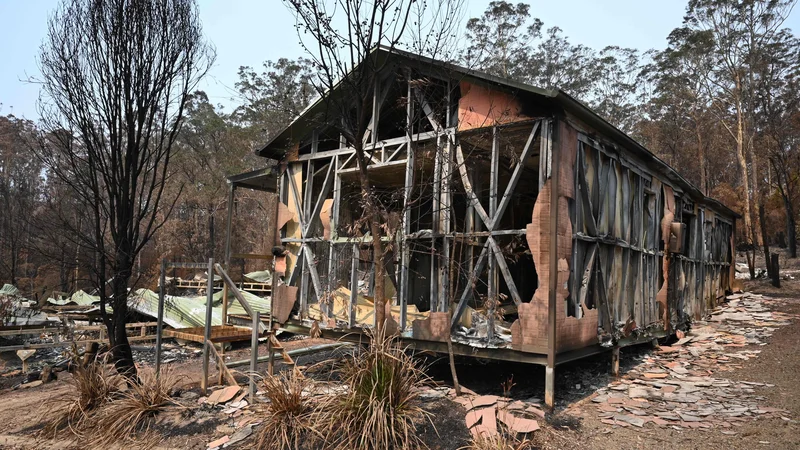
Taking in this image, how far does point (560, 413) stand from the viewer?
21.3 feet

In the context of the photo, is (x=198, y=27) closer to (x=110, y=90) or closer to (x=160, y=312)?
(x=110, y=90)

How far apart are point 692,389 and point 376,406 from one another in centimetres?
550

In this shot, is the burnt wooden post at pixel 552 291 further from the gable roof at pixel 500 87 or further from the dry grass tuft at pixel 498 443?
the dry grass tuft at pixel 498 443

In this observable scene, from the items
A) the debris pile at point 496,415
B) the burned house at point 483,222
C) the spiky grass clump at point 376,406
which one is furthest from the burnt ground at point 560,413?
the burned house at point 483,222

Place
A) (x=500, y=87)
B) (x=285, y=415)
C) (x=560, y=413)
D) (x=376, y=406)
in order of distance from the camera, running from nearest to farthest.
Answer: (x=376, y=406) → (x=285, y=415) → (x=560, y=413) → (x=500, y=87)

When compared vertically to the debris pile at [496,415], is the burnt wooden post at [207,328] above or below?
above

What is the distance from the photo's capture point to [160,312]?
803 cm

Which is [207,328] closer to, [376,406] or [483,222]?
[376,406]

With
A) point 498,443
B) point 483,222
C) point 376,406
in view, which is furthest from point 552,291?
point 376,406

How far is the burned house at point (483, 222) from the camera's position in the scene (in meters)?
6.76

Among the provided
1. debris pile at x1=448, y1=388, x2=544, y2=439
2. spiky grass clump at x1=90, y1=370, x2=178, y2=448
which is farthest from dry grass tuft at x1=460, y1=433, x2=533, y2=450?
spiky grass clump at x1=90, y1=370, x2=178, y2=448

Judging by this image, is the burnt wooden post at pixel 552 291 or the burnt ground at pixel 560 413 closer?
the burnt ground at pixel 560 413

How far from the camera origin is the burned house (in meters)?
6.76

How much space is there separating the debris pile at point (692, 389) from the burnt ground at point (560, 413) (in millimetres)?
168
